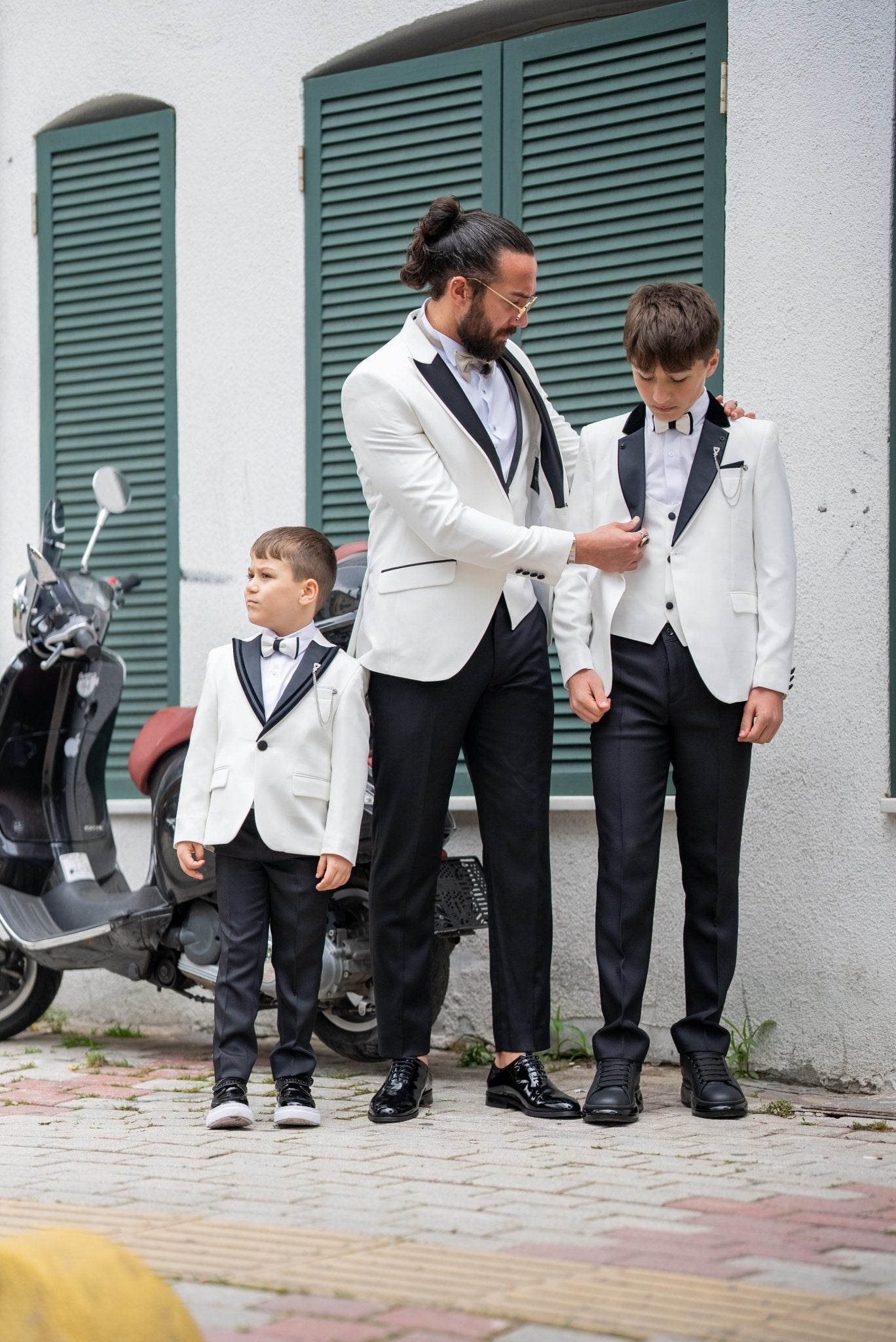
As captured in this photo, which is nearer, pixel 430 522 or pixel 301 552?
pixel 430 522

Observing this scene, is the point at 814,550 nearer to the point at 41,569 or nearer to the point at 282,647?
the point at 282,647

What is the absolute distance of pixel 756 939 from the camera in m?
4.89

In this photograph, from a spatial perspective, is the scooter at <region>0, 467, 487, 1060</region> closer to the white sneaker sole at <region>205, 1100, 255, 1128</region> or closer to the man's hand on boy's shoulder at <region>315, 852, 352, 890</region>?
the man's hand on boy's shoulder at <region>315, 852, 352, 890</region>

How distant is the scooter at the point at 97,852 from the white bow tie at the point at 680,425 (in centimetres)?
106

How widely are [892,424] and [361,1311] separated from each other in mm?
3131

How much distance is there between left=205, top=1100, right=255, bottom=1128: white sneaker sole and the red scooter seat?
1.48 meters

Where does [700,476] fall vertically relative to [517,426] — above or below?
below

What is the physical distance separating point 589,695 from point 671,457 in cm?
65

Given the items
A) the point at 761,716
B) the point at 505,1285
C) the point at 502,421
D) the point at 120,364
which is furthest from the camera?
the point at 120,364

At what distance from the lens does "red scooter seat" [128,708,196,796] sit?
207 inches

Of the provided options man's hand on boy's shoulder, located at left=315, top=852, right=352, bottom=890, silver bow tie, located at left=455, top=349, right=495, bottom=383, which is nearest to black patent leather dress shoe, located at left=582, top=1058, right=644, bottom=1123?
man's hand on boy's shoulder, located at left=315, top=852, right=352, bottom=890

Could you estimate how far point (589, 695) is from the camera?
166 inches

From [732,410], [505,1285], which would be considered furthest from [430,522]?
[505,1285]

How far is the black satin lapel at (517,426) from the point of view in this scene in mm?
4359
